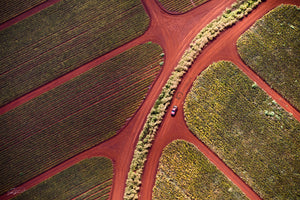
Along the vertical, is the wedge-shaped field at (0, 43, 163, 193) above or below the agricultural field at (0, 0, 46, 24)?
below

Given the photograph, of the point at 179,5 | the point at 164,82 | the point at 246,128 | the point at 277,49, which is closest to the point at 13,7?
the point at 179,5

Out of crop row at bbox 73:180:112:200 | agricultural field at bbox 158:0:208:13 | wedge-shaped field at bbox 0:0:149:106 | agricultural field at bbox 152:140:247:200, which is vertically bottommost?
agricultural field at bbox 152:140:247:200

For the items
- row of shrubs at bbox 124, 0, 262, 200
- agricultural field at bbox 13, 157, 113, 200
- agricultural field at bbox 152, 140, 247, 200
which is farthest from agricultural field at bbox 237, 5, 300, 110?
agricultural field at bbox 13, 157, 113, 200

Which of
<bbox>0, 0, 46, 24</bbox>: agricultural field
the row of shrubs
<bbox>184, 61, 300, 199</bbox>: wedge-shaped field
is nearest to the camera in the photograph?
<bbox>184, 61, 300, 199</bbox>: wedge-shaped field

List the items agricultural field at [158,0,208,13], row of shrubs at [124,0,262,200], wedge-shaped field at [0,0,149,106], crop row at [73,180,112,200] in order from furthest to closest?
1. wedge-shaped field at [0,0,149,106]
2. agricultural field at [158,0,208,13]
3. crop row at [73,180,112,200]
4. row of shrubs at [124,0,262,200]

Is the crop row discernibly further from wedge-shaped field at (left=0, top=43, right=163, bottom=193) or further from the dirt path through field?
wedge-shaped field at (left=0, top=43, right=163, bottom=193)

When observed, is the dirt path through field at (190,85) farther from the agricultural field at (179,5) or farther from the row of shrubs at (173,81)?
the agricultural field at (179,5)
